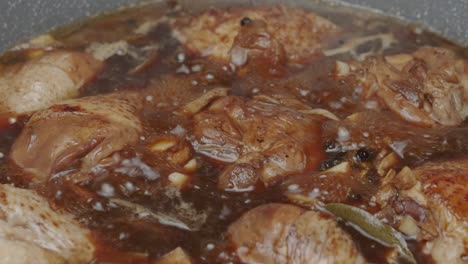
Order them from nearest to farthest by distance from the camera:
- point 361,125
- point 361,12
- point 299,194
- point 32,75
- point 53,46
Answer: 1. point 299,194
2. point 361,125
3. point 32,75
4. point 53,46
5. point 361,12

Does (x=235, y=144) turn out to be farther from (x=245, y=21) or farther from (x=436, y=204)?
(x=245, y=21)

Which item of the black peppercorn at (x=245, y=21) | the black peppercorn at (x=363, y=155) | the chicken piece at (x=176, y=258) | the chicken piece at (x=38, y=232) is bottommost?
the chicken piece at (x=176, y=258)

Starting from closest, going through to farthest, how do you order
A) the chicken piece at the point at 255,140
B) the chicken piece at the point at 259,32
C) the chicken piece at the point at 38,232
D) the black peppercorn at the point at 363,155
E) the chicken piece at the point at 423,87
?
the chicken piece at the point at 38,232, the chicken piece at the point at 255,140, the black peppercorn at the point at 363,155, the chicken piece at the point at 423,87, the chicken piece at the point at 259,32

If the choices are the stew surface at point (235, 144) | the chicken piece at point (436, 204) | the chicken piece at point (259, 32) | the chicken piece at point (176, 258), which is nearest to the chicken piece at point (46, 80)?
the stew surface at point (235, 144)

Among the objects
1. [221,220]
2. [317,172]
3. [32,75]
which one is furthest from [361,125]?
[32,75]

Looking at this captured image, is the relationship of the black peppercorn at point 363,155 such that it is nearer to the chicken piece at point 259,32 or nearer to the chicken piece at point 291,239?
the chicken piece at point 291,239

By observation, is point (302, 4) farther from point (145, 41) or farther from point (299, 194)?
point (299, 194)

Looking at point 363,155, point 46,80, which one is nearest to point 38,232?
point 46,80

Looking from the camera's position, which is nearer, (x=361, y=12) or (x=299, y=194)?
(x=299, y=194)
